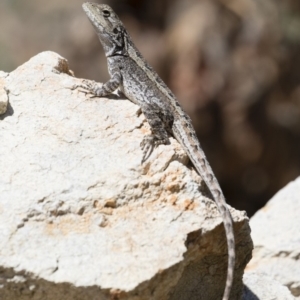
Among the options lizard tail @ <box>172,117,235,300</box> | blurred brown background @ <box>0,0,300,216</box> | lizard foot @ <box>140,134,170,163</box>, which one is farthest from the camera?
blurred brown background @ <box>0,0,300,216</box>

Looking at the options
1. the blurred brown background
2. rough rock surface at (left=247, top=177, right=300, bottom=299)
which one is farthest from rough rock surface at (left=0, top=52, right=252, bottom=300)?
the blurred brown background

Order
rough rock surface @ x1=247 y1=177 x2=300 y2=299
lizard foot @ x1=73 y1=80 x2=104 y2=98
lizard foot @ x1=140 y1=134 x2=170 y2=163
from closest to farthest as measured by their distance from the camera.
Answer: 1. lizard foot @ x1=140 y1=134 x2=170 y2=163
2. lizard foot @ x1=73 y1=80 x2=104 y2=98
3. rough rock surface @ x1=247 y1=177 x2=300 y2=299

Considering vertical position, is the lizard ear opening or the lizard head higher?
the lizard ear opening

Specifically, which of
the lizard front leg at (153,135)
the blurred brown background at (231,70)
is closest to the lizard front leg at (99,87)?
the lizard front leg at (153,135)

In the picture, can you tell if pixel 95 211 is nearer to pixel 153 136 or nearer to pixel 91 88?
pixel 153 136

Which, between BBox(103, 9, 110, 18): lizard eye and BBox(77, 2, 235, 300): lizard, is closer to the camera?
BBox(77, 2, 235, 300): lizard

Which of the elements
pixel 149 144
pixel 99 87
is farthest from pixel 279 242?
pixel 99 87

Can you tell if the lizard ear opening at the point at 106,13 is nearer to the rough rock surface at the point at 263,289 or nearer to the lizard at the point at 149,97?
the lizard at the point at 149,97

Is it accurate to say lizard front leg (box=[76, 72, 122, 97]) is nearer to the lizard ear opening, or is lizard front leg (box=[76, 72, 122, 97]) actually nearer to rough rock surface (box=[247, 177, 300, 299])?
the lizard ear opening
